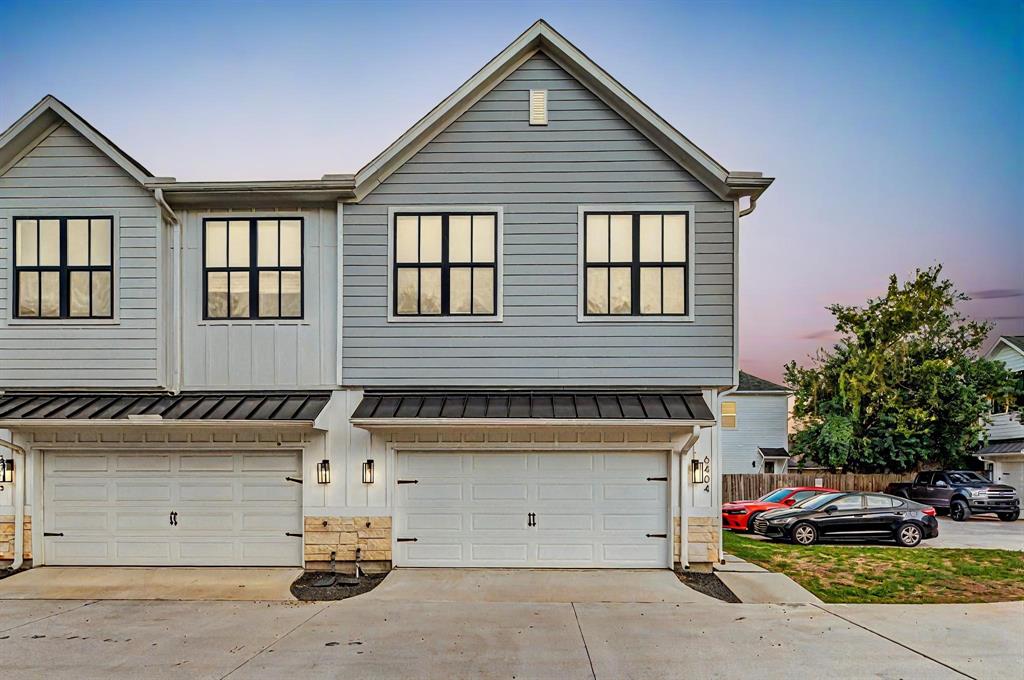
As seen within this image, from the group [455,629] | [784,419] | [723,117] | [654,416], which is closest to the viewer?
[455,629]

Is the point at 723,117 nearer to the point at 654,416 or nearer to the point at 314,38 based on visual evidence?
the point at 654,416

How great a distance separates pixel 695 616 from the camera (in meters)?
8.18

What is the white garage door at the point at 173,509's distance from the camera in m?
10.6

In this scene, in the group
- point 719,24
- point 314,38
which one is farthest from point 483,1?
point 719,24

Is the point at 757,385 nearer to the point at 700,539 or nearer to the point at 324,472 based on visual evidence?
the point at 700,539

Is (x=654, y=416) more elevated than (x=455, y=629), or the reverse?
(x=654, y=416)

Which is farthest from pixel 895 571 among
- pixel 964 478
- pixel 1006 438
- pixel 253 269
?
pixel 1006 438

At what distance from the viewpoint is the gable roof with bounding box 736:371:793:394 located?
1245 inches

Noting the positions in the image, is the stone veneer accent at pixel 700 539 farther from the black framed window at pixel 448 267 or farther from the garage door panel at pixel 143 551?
the garage door panel at pixel 143 551

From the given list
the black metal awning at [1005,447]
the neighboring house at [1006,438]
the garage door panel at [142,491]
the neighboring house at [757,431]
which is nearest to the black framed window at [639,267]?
the garage door panel at [142,491]

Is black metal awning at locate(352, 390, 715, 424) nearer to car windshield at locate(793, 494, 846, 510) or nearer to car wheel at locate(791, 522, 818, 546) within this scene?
car wheel at locate(791, 522, 818, 546)

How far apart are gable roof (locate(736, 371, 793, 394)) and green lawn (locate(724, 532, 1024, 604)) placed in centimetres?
1876

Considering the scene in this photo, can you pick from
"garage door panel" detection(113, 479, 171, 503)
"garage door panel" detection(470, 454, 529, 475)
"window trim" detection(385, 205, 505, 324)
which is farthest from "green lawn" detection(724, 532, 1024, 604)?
"garage door panel" detection(113, 479, 171, 503)

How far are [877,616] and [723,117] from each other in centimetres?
898
